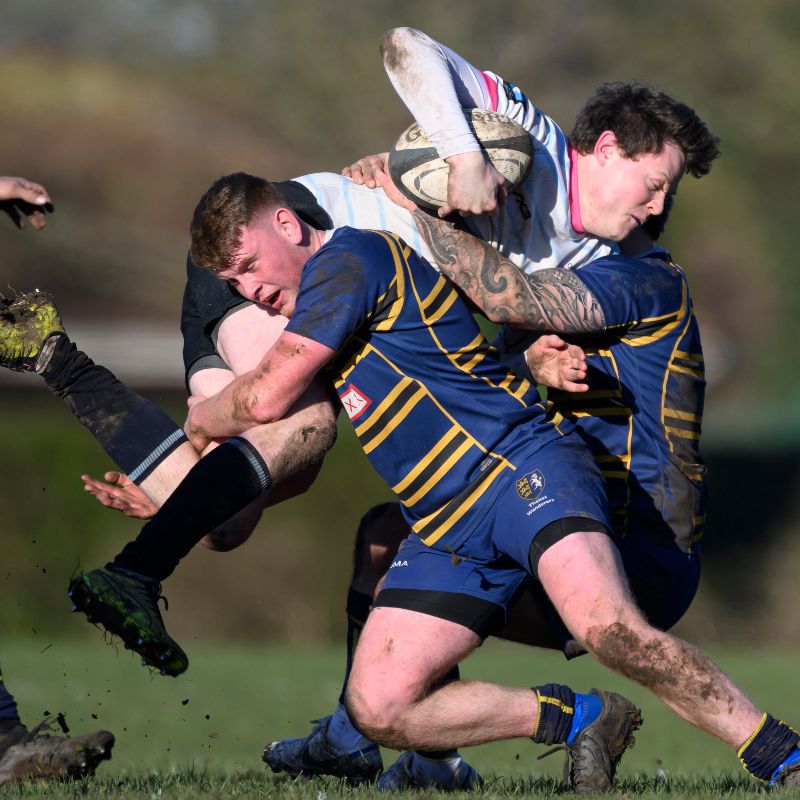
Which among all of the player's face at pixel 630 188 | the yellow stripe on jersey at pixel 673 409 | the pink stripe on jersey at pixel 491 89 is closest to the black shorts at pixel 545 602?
the yellow stripe on jersey at pixel 673 409

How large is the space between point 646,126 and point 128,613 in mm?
2296

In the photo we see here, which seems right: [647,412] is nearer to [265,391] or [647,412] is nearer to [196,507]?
[265,391]

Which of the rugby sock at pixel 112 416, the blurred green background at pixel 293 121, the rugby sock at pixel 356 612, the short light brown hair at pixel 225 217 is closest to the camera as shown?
the short light brown hair at pixel 225 217

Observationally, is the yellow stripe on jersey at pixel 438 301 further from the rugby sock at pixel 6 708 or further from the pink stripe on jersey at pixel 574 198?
the rugby sock at pixel 6 708

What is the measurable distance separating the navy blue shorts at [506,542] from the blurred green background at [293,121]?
9.73m

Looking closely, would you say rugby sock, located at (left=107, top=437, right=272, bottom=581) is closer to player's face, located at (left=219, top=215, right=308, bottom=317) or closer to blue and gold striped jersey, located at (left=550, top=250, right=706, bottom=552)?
player's face, located at (left=219, top=215, right=308, bottom=317)

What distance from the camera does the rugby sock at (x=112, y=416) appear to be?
199 inches

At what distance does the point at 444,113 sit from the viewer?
457cm

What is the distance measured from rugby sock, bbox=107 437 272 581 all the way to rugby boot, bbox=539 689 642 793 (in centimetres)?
129

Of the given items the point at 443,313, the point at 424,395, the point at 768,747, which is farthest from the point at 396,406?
→ the point at 768,747

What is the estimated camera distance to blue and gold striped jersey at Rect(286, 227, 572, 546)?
4516mm

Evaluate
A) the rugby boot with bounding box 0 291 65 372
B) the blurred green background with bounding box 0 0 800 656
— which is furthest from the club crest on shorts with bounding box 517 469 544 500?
the blurred green background with bounding box 0 0 800 656

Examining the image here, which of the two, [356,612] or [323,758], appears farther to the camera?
[356,612]

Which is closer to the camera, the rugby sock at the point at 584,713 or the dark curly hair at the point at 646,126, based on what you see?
the rugby sock at the point at 584,713
